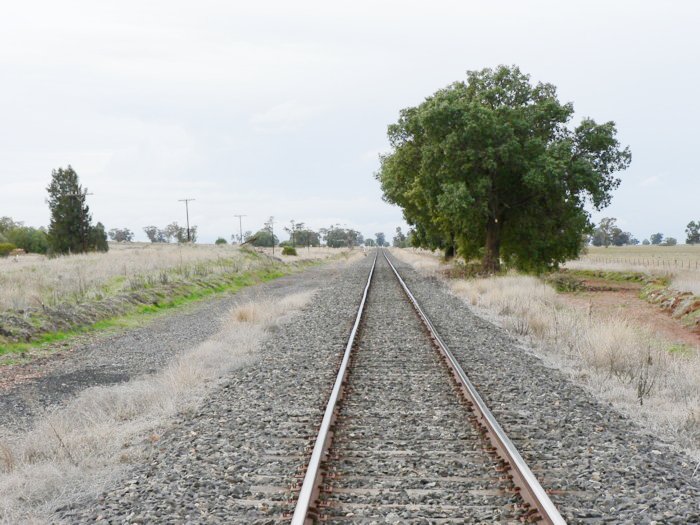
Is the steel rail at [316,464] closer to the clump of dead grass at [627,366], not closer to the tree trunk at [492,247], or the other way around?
the clump of dead grass at [627,366]

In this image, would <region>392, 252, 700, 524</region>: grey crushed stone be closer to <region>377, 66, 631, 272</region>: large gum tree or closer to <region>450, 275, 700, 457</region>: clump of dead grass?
<region>450, 275, 700, 457</region>: clump of dead grass

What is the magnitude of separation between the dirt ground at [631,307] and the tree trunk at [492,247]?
400cm

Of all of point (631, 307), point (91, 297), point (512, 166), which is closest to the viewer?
point (91, 297)

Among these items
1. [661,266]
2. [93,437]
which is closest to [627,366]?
[93,437]

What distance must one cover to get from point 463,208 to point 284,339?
1611 cm

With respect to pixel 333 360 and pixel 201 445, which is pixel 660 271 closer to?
pixel 333 360

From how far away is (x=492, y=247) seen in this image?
3017cm

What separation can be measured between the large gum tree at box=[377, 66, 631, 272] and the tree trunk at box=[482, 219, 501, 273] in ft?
0.17

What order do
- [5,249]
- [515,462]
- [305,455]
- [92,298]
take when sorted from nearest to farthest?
[515,462]
[305,455]
[92,298]
[5,249]

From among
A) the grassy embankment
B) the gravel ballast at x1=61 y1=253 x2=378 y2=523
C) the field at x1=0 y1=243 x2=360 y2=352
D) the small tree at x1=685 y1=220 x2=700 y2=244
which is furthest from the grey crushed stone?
the small tree at x1=685 y1=220 x2=700 y2=244

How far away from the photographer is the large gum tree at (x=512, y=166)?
26375 millimetres

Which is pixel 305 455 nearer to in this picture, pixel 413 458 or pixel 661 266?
pixel 413 458

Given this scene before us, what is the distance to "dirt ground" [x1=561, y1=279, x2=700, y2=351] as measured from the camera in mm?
16069

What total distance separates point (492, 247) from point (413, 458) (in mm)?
25938
